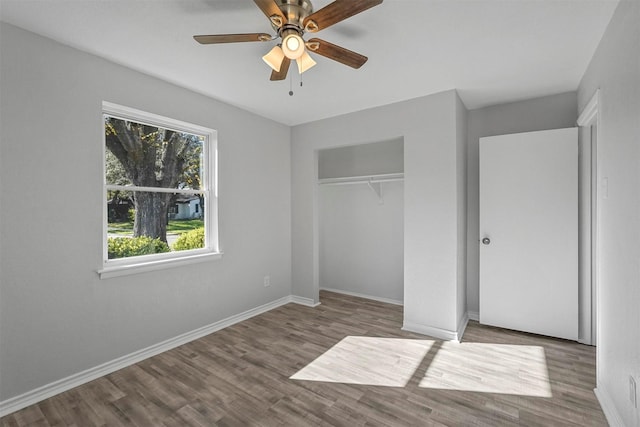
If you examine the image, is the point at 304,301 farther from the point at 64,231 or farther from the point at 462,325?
the point at 64,231

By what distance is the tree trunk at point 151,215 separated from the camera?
2.72 metres

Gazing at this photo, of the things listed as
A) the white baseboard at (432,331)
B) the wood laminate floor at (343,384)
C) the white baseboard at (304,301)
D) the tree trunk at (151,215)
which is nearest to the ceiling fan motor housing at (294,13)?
the tree trunk at (151,215)

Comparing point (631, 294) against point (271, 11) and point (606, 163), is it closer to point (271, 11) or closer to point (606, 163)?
point (606, 163)

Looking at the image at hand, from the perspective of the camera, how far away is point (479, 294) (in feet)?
11.3

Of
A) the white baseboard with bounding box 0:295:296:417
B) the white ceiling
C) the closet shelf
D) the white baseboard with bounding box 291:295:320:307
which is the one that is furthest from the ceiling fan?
the white baseboard with bounding box 291:295:320:307

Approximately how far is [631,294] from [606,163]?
2.86 ft

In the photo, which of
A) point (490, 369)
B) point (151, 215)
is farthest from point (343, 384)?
point (151, 215)

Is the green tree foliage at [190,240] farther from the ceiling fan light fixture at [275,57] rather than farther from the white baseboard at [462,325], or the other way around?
the white baseboard at [462,325]

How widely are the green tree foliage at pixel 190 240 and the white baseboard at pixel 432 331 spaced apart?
2.37 m

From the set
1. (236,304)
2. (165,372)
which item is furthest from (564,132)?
(165,372)

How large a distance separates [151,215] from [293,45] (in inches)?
81.0

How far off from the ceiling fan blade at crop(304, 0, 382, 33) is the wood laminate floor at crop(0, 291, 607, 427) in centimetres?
227

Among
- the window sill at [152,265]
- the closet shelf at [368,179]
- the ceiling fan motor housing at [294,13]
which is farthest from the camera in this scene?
the closet shelf at [368,179]

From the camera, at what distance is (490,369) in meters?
2.42
